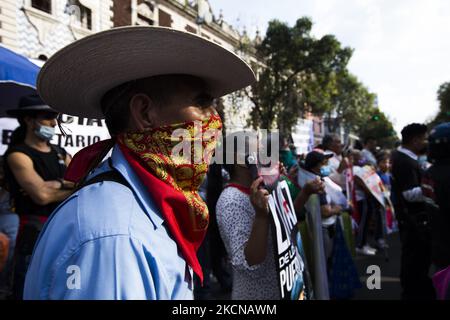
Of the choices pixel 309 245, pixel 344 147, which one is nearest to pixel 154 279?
pixel 309 245

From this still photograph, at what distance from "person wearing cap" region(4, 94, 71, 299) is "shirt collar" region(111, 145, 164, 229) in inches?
67.3

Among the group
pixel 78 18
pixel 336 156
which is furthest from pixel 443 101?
pixel 78 18

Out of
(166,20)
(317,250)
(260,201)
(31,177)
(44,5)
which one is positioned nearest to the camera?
(260,201)

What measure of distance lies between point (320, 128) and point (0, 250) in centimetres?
4376

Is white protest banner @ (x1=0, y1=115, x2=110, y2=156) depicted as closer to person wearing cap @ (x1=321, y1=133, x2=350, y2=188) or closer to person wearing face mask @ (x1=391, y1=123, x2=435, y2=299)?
person wearing cap @ (x1=321, y1=133, x2=350, y2=188)

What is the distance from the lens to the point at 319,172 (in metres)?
3.99

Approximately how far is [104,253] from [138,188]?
10.5 inches

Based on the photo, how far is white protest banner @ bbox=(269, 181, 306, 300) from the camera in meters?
2.00

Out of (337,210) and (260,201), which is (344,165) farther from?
(260,201)

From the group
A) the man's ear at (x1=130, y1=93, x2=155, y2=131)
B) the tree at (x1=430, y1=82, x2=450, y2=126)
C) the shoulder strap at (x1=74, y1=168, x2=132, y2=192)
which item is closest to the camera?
the shoulder strap at (x1=74, y1=168, x2=132, y2=192)

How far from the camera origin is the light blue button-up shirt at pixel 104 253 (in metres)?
0.80

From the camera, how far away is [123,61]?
1157 mm

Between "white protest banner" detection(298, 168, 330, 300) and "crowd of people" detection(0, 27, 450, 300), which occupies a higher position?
"crowd of people" detection(0, 27, 450, 300)

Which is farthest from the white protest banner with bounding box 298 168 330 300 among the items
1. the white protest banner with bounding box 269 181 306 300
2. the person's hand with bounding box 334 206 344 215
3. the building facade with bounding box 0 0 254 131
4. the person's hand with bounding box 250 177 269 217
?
the building facade with bounding box 0 0 254 131
